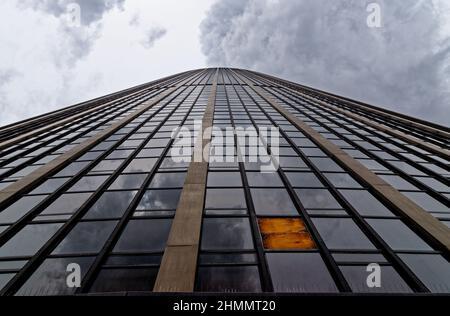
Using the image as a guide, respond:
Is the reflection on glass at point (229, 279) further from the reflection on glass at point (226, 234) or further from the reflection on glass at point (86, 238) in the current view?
the reflection on glass at point (86, 238)

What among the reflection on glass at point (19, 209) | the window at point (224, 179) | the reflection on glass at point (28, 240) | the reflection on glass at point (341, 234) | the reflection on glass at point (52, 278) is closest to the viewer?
the reflection on glass at point (52, 278)

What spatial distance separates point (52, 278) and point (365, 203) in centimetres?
1091

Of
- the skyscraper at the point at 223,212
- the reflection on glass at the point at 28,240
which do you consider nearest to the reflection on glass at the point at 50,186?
the skyscraper at the point at 223,212

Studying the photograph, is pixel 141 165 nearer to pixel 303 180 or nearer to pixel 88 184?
pixel 88 184

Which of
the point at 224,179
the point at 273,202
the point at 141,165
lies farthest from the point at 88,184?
the point at 273,202

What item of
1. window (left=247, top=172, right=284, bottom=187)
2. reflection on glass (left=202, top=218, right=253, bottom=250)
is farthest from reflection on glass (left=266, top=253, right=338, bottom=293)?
window (left=247, top=172, right=284, bottom=187)

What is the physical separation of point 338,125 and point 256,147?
972 cm

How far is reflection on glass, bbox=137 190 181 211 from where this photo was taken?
11180mm

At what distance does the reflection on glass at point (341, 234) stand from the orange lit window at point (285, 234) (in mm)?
548

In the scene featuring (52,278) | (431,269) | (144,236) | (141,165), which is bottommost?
(431,269)

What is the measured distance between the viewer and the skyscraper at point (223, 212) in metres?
7.92

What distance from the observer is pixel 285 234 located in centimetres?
971

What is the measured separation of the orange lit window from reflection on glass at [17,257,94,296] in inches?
204

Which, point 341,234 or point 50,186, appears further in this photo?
point 50,186
